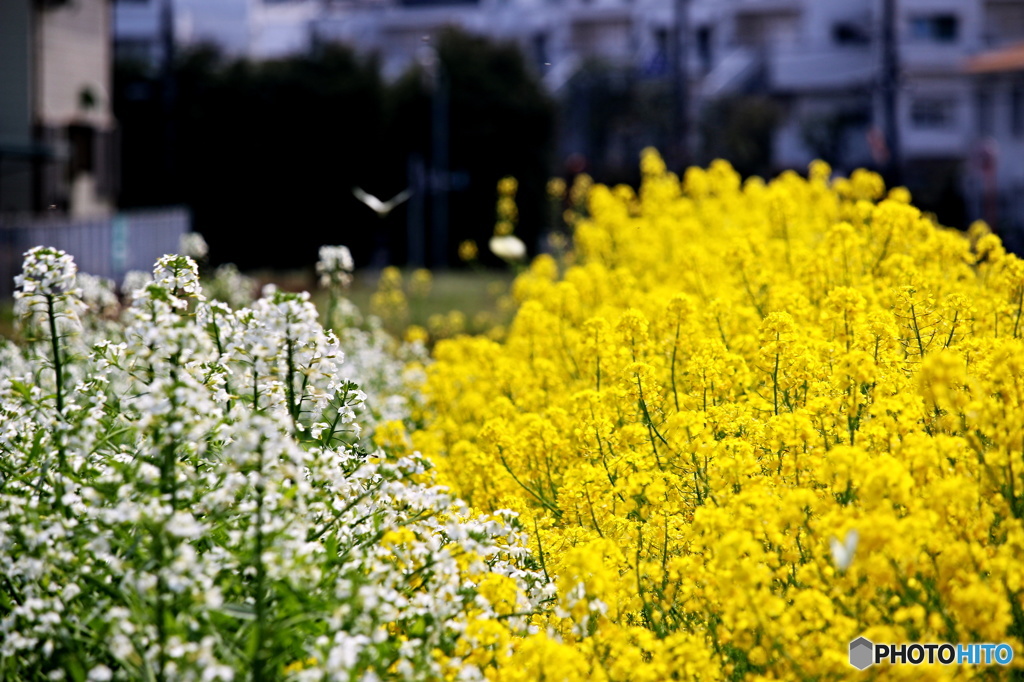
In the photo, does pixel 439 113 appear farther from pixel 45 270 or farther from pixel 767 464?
pixel 45 270

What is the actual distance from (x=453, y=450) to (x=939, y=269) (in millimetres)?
2250

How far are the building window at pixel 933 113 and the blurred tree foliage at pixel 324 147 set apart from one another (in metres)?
15.3

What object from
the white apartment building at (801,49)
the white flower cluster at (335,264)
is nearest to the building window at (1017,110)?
the white apartment building at (801,49)

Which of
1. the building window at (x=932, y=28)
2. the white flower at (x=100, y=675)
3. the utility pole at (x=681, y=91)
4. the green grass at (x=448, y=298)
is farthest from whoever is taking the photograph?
the building window at (x=932, y=28)

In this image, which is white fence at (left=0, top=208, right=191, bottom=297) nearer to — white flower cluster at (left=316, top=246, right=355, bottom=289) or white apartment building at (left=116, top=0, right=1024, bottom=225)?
white flower cluster at (left=316, top=246, right=355, bottom=289)

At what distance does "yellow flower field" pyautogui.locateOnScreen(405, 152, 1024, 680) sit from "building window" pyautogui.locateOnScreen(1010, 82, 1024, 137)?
33522mm

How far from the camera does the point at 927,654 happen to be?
138 inches

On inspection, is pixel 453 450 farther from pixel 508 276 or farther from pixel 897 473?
pixel 508 276

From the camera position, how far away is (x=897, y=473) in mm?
3336

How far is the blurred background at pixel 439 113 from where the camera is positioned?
68.3ft

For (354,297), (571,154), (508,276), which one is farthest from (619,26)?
(354,297)

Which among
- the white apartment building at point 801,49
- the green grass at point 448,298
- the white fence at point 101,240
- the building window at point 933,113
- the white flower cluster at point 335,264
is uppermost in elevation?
the white apartment building at point 801,49

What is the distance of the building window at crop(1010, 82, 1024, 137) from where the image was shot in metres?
38.2

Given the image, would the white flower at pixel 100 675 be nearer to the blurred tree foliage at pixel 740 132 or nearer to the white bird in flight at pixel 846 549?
the white bird in flight at pixel 846 549
